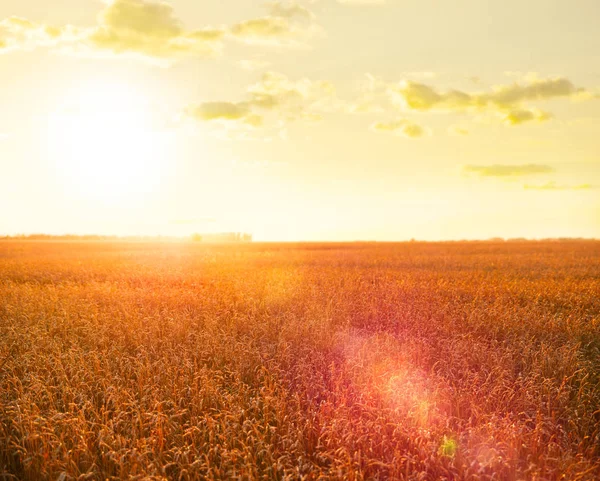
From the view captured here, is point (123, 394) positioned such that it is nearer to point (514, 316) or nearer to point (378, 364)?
point (378, 364)

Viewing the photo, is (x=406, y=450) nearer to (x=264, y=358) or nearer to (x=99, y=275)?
(x=264, y=358)

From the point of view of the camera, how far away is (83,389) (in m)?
6.54

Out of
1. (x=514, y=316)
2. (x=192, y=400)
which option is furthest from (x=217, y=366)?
(x=514, y=316)

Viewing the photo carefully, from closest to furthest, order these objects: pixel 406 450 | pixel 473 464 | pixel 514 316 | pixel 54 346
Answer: pixel 473 464 < pixel 406 450 < pixel 54 346 < pixel 514 316

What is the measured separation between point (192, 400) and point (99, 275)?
701 inches

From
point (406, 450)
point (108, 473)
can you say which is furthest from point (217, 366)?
point (406, 450)

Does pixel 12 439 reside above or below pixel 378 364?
below

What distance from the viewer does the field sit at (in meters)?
4.70

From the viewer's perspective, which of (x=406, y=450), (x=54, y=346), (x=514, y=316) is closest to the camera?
(x=406, y=450)

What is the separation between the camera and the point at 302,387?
6793mm

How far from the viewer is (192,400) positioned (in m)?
5.94

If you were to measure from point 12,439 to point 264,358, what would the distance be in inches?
155

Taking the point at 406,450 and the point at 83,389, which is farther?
the point at 83,389

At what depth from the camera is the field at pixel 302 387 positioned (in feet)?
15.4
